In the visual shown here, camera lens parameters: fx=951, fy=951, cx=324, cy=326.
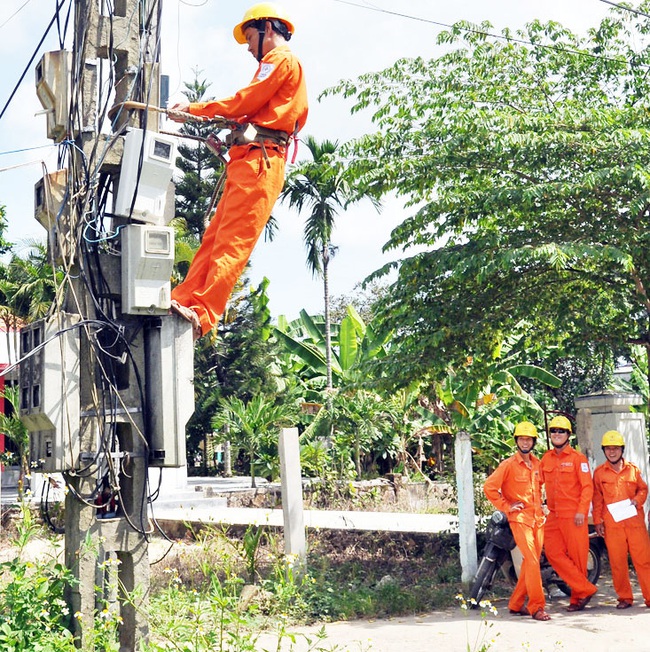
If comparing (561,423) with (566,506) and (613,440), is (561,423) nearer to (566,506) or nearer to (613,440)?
(613,440)

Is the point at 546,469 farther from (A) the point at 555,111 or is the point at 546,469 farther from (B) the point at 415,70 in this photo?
(B) the point at 415,70

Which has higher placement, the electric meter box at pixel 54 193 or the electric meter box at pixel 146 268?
the electric meter box at pixel 54 193

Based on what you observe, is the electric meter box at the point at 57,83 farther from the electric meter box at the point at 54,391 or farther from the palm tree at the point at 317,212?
the palm tree at the point at 317,212

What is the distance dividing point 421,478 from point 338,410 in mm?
2351

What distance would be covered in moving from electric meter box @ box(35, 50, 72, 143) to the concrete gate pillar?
7470 mm

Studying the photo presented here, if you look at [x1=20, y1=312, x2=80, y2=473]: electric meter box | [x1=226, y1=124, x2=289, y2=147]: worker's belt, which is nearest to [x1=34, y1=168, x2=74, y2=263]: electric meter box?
[x1=20, y1=312, x2=80, y2=473]: electric meter box

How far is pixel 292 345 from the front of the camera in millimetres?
26906

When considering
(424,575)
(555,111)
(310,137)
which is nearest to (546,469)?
(424,575)

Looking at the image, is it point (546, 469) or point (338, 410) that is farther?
point (338, 410)

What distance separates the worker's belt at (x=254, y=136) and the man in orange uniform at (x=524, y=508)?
175 inches

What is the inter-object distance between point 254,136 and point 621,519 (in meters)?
5.61

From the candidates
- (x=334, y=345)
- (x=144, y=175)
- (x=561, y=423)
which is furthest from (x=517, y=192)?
(x=334, y=345)

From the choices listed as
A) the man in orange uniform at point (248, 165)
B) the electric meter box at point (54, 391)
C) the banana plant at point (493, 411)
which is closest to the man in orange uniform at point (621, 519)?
the man in orange uniform at point (248, 165)

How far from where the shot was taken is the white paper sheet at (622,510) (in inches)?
367
